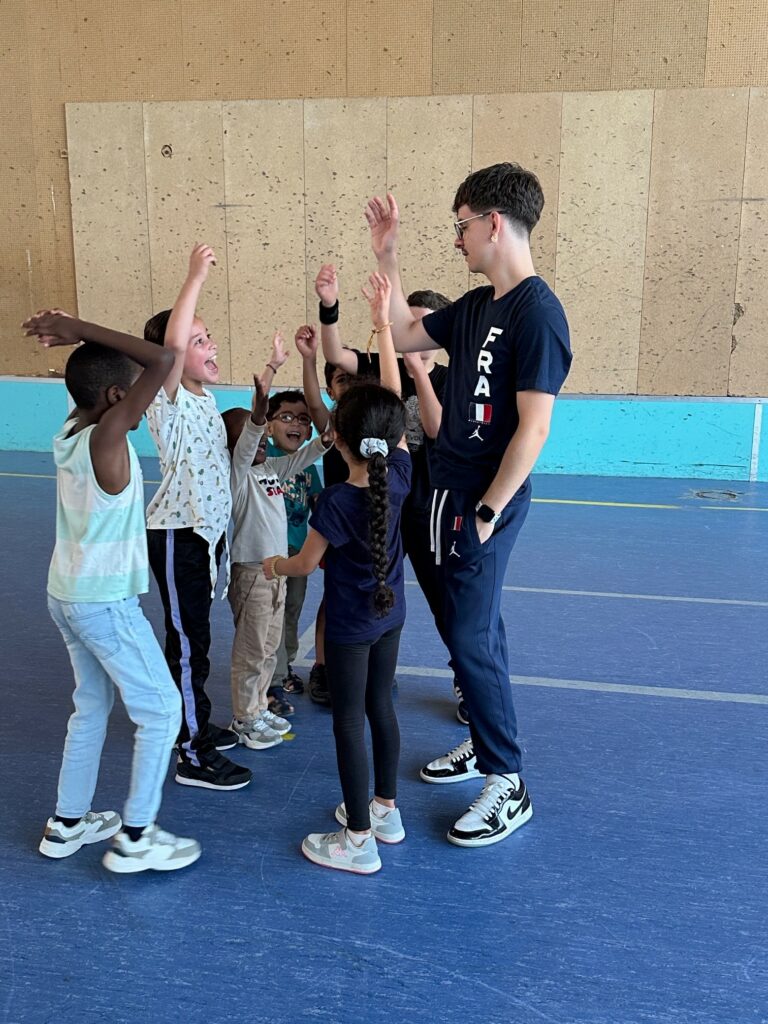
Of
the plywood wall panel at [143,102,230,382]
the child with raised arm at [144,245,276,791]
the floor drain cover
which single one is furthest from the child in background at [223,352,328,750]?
the plywood wall panel at [143,102,230,382]

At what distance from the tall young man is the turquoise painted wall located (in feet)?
18.5

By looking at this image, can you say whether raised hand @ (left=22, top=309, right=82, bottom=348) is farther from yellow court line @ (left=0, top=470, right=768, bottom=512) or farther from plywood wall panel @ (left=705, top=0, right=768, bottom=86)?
plywood wall panel @ (left=705, top=0, right=768, bottom=86)

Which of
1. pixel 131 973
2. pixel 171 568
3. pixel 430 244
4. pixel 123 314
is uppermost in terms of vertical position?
pixel 430 244

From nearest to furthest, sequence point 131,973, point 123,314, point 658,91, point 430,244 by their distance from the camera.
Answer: point 131,973
point 658,91
point 430,244
point 123,314

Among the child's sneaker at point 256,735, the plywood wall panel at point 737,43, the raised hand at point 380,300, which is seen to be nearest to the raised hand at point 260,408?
the raised hand at point 380,300

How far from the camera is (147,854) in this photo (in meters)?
2.53

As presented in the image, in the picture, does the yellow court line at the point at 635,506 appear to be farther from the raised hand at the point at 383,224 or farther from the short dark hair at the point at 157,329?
the short dark hair at the point at 157,329

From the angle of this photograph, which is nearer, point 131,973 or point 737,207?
point 131,973

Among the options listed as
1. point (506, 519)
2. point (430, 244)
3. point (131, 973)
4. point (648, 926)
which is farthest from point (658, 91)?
point (131, 973)

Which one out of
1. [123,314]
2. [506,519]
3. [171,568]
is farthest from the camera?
[123,314]

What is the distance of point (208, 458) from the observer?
2928 mm

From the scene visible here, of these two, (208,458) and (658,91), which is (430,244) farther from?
(208,458)

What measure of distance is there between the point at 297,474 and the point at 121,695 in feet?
4.51

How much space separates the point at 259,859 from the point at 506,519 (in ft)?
4.13
